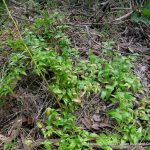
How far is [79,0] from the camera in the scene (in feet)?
14.6

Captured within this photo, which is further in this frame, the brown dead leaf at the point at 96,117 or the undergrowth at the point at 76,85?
the brown dead leaf at the point at 96,117

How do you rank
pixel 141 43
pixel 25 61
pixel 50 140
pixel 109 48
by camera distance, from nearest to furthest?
pixel 50 140 → pixel 25 61 → pixel 109 48 → pixel 141 43

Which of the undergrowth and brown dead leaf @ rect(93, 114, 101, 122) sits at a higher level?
the undergrowth

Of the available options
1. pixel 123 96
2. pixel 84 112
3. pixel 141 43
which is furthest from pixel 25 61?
pixel 141 43

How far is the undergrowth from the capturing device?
2.55 m

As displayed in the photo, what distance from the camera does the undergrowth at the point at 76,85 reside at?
2555 mm

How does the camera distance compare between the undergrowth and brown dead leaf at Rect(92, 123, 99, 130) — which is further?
brown dead leaf at Rect(92, 123, 99, 130)

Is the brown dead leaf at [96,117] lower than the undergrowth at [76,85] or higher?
lower

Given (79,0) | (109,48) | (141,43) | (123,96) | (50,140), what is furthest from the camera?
(79,0)

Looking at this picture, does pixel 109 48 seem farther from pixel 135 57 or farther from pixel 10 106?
pixel 10 106

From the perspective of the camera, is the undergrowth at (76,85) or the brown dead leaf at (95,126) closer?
the undergrowth at (76,85)

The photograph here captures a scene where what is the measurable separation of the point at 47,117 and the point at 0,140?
1.32 ft

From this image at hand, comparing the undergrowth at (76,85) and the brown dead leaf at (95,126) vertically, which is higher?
the undergrowth at (76,85)

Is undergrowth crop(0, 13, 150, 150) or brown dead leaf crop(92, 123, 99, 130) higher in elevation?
undergrowth crop(0, 13, 150, 150)
